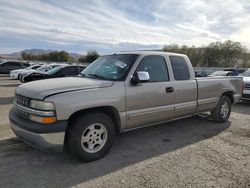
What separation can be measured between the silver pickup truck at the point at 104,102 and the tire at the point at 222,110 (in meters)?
1.01

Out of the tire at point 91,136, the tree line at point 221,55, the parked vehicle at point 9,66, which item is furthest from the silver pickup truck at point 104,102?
the tree line at point 221,55

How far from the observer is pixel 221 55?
39938 mm

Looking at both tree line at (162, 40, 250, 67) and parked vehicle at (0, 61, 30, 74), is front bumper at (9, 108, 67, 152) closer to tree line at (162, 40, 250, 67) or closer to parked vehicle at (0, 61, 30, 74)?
parked vehicle at (0, 61, 30, 74)

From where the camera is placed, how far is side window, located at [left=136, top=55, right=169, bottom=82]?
478cm

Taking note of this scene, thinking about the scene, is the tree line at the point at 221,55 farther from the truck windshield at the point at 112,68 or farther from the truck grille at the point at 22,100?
the truck grille at the point at 22,100

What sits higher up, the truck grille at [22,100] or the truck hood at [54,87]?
the truck hood at [54,87]

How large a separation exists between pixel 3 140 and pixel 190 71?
14.4 ft

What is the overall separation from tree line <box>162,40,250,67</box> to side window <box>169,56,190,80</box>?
36.1 meters

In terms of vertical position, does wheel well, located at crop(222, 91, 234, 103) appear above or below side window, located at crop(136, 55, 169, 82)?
below

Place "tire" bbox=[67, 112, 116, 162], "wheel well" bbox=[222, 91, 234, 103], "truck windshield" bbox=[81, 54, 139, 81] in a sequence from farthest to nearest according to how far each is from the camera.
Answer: "wheel well" bbox=[222, 91, 234, 103] < "truck windshield" bbox=[81, 54, 139, 81] < "tire" bbox=[67, 112, 116, 162]

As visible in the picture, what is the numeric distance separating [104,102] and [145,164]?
124cm

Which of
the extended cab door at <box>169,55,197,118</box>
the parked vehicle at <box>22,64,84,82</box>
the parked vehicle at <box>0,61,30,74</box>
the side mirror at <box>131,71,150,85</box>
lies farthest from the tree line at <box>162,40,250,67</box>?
the side mirror at <box>131,71,150,85</box>

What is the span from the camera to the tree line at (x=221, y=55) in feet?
126

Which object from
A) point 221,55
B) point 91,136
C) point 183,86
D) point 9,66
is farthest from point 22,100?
point 221,55
